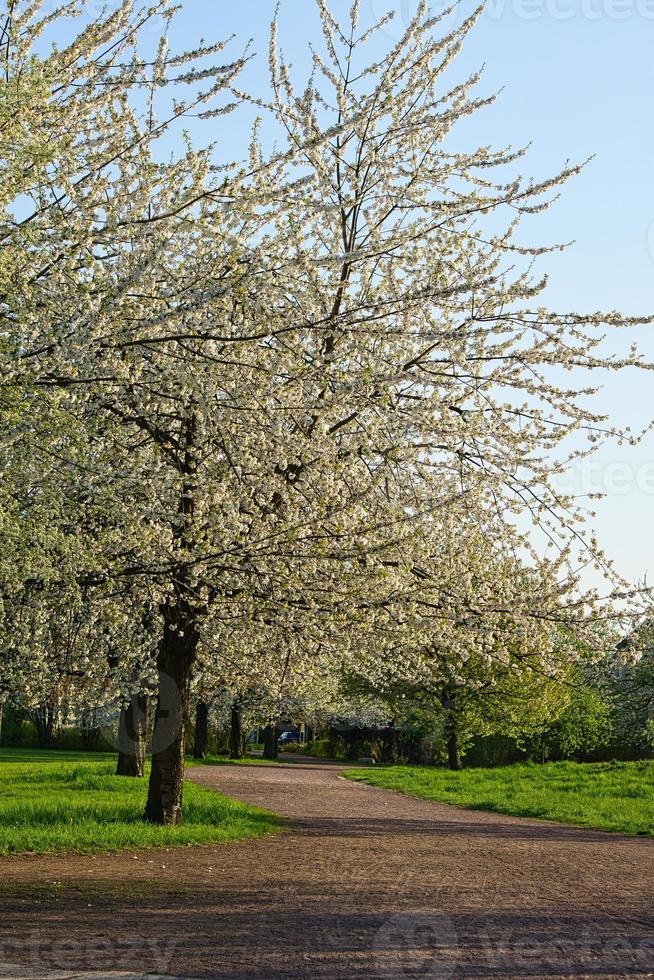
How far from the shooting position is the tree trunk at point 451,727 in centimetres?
3791

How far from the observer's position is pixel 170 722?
1422 centimetres

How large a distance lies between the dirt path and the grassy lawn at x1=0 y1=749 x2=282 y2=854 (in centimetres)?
68

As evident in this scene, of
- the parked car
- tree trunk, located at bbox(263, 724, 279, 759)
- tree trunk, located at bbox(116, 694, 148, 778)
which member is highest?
tree trunk, located at bbox(116, 694, 148, 778)

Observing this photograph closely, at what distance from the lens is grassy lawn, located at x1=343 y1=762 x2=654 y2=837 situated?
20109 millimetres

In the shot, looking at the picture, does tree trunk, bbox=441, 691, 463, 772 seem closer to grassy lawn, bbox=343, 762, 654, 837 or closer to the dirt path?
grassy lawn, bbox=343, 762, 654, 837

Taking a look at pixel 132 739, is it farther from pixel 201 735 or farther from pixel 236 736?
pixel 236 736

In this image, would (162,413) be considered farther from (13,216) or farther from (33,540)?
(13,216)

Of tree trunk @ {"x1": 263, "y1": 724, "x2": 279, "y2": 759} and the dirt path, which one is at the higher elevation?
the dirt path

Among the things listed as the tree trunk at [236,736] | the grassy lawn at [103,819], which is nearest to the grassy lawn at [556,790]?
the grassy lawn at [103,819]

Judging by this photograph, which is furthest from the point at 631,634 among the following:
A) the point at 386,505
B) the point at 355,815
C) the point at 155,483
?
the point at 355,815

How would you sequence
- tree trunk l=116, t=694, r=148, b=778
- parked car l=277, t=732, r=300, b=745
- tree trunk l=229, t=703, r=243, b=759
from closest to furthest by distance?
tree trunk l=116, t=694, r=148, b=778 < tree trunk l=229, t=703, r=243, b=759 < parked car l=277, t=732, r=300, b=745

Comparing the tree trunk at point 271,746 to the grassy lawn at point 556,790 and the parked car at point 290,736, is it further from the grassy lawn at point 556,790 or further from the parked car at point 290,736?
the parked car at point 290,736

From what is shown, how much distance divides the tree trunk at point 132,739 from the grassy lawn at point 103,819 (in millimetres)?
2732

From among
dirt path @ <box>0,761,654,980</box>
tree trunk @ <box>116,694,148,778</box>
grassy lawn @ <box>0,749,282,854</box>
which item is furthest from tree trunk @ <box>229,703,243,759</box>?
dirt path @ <box>0,761,654,980</box>
